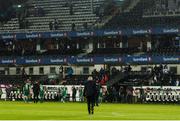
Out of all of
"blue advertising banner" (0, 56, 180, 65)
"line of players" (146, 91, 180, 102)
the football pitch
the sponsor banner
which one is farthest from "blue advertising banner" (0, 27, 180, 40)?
the football pitch

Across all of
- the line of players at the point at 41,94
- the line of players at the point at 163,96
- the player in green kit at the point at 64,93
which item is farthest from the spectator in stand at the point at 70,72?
the line of players at the point at 163,96

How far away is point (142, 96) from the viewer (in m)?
59.3

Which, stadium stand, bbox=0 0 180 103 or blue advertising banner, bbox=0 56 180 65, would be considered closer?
stadium stand, bbox=0 0 180 103

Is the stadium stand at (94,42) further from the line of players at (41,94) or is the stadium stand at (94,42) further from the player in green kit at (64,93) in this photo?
the player in green kit at (64,93)

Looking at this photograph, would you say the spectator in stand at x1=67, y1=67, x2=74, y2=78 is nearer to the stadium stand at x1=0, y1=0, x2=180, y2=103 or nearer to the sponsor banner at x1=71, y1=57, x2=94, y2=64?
the stadium stand at x1=0, y1=0, x2=180, y2=103

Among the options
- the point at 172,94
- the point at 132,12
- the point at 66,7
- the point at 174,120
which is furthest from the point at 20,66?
the point at 174,120

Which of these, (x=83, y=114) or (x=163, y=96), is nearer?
(x=83, y=114)

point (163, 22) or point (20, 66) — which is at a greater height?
point (163, 22)

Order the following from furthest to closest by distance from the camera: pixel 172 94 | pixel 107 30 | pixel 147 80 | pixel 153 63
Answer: pixel 107 30, pixel 153 63, pixel 147 80, pixel 172 94

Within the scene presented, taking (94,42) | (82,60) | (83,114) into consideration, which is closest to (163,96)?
(82,60)

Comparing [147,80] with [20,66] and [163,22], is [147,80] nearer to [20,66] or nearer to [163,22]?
[163,22]

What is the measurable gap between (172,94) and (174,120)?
90.4 ft

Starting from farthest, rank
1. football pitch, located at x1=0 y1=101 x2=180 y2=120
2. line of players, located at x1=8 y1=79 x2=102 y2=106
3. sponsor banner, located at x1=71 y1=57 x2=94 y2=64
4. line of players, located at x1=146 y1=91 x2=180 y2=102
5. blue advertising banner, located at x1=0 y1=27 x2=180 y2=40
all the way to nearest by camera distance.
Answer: sponsor banner, located at x1=71 y1=57 x2=94 y2=64, blue advertising banner, located at x1=0 y1=27 x2=180 y2=40, line of players, located at x1=146 y1=91 x2=180 y2=102, line of players, located at x1=8 y1=79 x2=102 y2=106, football pitch, located at x1=0 y1=101 x2=180 y2=120

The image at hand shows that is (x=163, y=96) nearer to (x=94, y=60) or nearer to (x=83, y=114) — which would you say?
(x=94, y=60)
